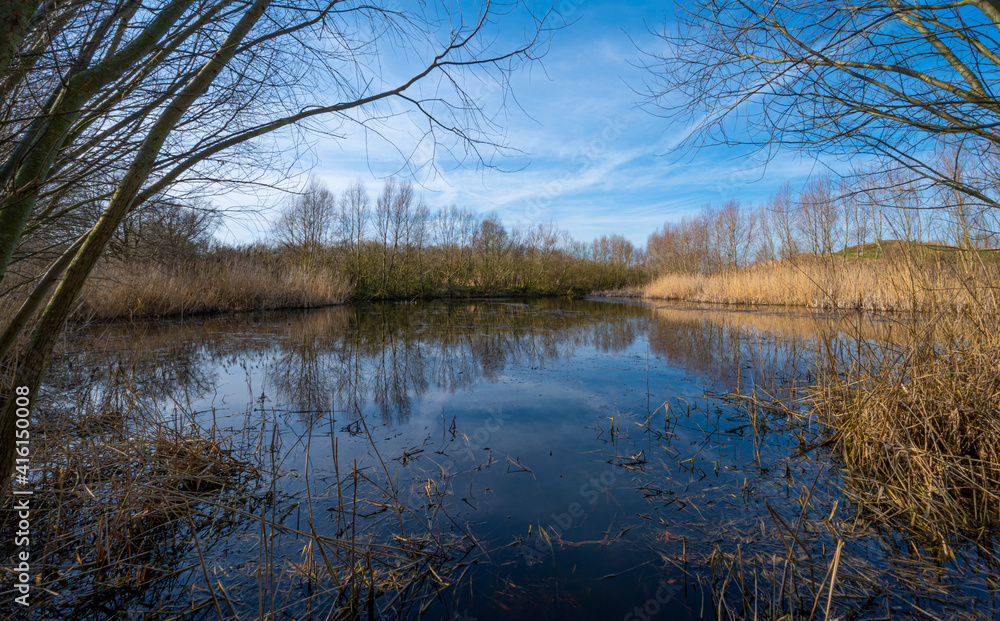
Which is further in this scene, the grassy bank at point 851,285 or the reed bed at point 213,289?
the reed bed at point 213,289

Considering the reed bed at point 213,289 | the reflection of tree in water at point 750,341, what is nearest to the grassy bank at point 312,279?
the reed bed at point 213,289

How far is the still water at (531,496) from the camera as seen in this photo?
1863mm

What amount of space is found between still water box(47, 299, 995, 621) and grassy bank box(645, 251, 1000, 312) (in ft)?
1.85

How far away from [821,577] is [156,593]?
3166mm

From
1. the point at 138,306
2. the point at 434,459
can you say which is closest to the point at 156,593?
the point at 434,459

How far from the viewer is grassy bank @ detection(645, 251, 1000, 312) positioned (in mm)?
2949

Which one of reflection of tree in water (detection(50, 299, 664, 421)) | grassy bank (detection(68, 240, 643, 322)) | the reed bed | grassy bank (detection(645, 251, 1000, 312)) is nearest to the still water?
reflection of tree in water (detection(50, 299, 664, 421))

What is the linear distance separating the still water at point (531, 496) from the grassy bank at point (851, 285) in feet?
1.85

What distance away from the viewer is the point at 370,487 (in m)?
2.97

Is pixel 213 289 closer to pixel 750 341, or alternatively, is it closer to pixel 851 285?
pixel 750 341

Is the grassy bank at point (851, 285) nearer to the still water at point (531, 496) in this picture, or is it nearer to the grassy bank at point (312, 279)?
the still water at point (531, 496)

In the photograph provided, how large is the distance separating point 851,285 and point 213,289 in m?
19.5

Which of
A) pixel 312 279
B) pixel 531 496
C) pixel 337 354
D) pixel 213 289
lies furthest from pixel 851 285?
pixel 312 279

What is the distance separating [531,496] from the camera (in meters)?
2.80
